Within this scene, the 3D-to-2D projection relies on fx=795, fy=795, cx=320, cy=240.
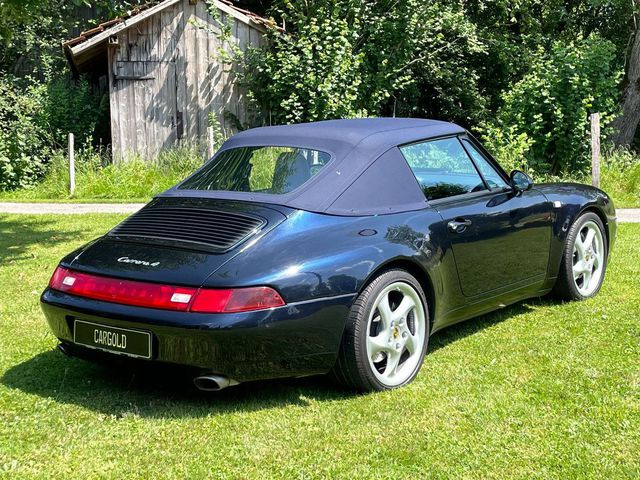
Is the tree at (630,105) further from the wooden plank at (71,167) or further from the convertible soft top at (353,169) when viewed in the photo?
the convertible soft top at (353,169)

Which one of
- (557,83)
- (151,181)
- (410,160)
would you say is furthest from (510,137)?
(410,160)

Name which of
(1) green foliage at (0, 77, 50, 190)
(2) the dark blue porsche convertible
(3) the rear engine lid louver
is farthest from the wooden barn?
(3) the rear engine lid louver

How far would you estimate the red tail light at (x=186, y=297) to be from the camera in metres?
3.63

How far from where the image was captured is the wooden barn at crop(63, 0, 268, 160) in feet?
54.8

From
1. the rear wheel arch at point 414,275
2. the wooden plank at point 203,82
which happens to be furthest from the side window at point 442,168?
the wooden plank at point 203,82

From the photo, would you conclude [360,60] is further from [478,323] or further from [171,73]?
[478,323]

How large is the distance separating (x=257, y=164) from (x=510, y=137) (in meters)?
10.3

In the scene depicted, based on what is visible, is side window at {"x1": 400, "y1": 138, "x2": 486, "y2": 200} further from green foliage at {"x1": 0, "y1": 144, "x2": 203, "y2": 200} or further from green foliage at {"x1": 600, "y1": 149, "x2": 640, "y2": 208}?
green foliage at {"x1": 0, "y1": 144, "x2": 203, "y2": 200}

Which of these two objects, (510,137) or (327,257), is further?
(510,137)

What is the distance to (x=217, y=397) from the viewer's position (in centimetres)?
413

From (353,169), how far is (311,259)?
76 centimetres

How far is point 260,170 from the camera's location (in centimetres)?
464

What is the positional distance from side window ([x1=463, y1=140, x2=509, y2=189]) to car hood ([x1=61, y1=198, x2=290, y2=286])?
1702mm

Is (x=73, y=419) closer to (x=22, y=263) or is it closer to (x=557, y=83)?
(x=22, y=263)
